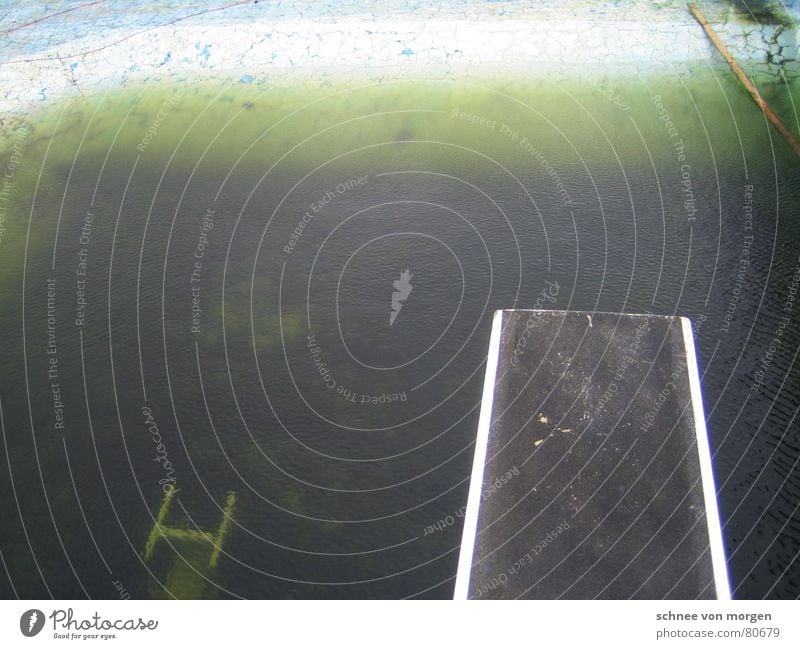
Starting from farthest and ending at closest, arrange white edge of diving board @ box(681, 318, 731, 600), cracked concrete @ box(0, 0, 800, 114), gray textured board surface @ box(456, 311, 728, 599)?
cracked concrete @ box(0, 0, 800, 114)
gray textured board surface @ box(456, 311, 728, 599)
white edge of diving board @ box(681, 318, 731, 600)

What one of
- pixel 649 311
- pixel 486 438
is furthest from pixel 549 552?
pixel 649 311

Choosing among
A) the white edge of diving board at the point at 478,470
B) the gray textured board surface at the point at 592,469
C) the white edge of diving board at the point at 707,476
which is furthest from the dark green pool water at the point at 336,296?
the gray textured board surface at the point at 592,469

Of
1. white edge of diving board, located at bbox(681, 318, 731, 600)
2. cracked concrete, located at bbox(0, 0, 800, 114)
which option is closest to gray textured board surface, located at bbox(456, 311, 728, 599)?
white edge of diving board, located at bbox(681, 318, 731, 600)

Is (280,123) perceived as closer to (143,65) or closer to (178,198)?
(178,198)

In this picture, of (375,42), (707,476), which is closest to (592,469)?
(707,476)

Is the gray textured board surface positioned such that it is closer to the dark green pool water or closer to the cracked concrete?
the dark green pool water
